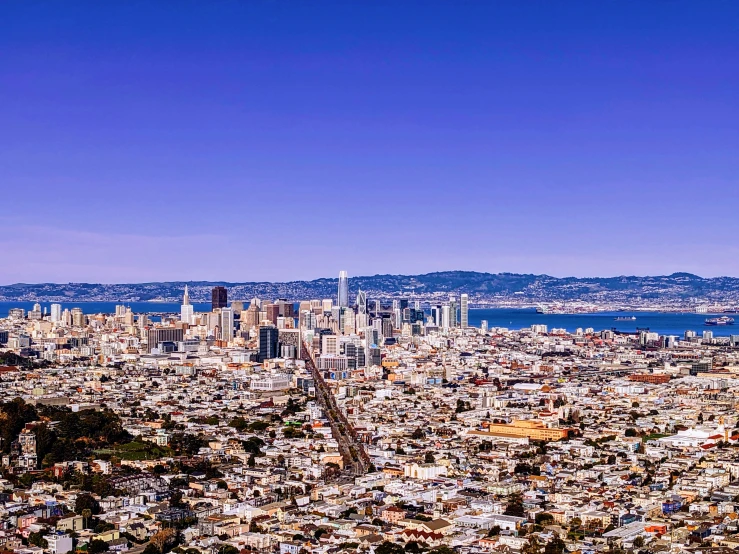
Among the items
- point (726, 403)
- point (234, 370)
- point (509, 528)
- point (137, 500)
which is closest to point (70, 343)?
point (234, 370)

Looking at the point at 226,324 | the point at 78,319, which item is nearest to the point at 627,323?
the point at 226,324

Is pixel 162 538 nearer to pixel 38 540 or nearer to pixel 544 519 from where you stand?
pixel 38 540

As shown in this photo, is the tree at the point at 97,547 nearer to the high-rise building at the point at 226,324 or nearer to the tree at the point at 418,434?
the tree at the point at 418,434

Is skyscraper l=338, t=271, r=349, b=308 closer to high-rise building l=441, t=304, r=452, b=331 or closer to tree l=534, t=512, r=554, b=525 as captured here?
high-rise building l=441, t=304, r=452, b=331

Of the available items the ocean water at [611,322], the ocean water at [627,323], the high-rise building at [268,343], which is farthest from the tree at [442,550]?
the ocean water at [627,323]

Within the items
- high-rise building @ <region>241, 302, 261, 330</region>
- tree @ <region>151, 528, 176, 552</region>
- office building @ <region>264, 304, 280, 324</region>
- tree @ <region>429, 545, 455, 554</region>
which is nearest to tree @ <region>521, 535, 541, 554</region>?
tree @ <region>429, 545, 455, 554</region>

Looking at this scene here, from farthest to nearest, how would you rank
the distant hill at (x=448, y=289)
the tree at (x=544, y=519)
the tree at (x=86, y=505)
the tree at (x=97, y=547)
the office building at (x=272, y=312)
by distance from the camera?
the distant hill at (x=448, y=289) < the office building at (x=272, y=312) < the tree at (x=86, y=505) < the tree at (x=544, y=519) < the tree at (x=97, y=547)
